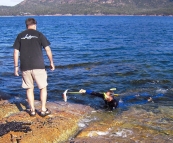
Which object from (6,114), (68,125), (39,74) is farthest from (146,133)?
(6,114)

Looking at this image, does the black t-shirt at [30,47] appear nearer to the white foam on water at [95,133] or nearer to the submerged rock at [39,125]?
the submerged rock at [39,125]

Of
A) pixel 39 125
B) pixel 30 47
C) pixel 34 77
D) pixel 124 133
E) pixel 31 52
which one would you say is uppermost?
pixel 30 47

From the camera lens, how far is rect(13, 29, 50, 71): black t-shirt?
612 cm

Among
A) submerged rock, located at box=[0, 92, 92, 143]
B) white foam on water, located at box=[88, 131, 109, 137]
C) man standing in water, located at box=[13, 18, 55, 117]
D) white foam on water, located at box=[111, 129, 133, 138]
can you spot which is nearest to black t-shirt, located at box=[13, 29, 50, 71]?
man standing in water, located at box=[13, 18, 55, 117]

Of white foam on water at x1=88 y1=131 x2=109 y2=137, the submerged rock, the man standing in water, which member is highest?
the man standing in water

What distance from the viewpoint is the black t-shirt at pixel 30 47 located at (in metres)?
6.12

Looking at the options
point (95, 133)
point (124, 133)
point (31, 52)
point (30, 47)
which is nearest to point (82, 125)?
point (95, 133)

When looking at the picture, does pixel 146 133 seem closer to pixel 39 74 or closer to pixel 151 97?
pixel 39 74

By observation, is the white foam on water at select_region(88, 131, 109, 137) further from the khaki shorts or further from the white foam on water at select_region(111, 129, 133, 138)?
the khaki shorts

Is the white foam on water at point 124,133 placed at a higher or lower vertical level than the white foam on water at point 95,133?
lower

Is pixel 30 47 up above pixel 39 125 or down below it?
Answer: above

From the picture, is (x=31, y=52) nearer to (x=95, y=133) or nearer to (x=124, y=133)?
(x=95, y=133)

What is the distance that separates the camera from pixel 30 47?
620cm

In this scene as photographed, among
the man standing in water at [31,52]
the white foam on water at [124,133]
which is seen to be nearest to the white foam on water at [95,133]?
the white foam on water at [124,133]
